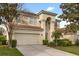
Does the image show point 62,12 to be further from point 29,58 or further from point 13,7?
point 29,58

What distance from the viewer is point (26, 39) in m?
17.6

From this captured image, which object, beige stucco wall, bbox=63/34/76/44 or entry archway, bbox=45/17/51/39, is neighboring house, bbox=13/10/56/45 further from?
beige stucco wall, bbox=63/34/76/44

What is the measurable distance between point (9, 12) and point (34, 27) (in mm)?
4334

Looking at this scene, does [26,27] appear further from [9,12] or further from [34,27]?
[9,12]

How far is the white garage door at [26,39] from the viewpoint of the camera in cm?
1715

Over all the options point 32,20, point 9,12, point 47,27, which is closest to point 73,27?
point 47,27

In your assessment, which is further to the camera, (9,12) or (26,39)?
(26,39)

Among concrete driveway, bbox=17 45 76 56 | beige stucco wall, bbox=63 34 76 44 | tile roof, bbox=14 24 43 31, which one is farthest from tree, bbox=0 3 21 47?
beige stucco wall, bbox=63 34 76 44

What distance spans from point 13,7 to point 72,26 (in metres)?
5.43

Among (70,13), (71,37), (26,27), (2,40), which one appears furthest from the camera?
(26,27)

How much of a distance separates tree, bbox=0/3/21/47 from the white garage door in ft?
2.77

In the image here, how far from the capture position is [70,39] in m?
16.7

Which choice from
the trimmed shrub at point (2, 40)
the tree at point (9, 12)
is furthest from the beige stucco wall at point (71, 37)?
the trimmed shrub at point (2, 40)

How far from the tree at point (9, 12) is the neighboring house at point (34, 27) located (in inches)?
19.4
